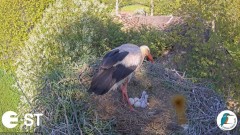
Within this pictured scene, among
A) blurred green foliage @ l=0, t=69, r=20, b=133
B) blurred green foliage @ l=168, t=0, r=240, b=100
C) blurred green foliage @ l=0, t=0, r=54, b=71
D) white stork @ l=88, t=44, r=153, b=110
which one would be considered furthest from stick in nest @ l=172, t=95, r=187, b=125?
blurred green foliage @ l=0, t=0, r=54, b=71

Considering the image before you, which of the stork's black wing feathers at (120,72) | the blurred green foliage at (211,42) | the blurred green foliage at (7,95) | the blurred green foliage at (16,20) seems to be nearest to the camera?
the stork's black wing feathers at (120,72)

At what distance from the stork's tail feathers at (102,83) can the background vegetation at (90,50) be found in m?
Result: 0.21

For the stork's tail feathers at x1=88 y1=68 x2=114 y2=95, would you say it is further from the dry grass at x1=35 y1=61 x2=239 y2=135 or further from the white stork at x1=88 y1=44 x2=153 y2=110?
the dry grass at x1=35 y1=61 x2=239 y2=135

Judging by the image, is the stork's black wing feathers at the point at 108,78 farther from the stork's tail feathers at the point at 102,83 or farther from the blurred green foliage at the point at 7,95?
the blurred green foliage at the point at 7,95

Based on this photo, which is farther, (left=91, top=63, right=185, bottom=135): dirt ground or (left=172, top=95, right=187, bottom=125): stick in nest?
(left=172, top=95, right=187, bottom=125): stick in nest

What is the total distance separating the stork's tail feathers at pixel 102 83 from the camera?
13.8 ft

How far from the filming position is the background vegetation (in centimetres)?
443

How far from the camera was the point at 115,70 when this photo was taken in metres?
4.41

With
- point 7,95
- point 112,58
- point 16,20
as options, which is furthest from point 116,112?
point 16,20

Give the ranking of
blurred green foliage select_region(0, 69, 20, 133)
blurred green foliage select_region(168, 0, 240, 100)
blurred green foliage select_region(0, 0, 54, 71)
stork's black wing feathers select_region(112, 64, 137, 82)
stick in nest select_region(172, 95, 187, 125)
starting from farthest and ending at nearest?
blurred green foliage select_region(0, 0, 54, 71) → blurred green foliage select_region(0, 69, 20, 133) → blurred green foliage select_region(168, 0, 240, 100) → stork's black wing feathers select_region(112, 64, 137, 82) → stick in nest select_region(172, 95, 187, 125)

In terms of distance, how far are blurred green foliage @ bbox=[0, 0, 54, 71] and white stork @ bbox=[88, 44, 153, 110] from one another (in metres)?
Result: 7.42

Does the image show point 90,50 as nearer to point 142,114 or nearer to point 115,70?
point 115,70

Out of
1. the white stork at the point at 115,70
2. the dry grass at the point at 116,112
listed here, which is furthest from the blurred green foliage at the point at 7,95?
the white stork at the point at 115,70

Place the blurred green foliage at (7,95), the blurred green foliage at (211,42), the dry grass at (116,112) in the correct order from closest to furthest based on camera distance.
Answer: the dry grass at (116,112)
the blurred green foliage at (211,42)
the blurred green foliage at (7,95)
